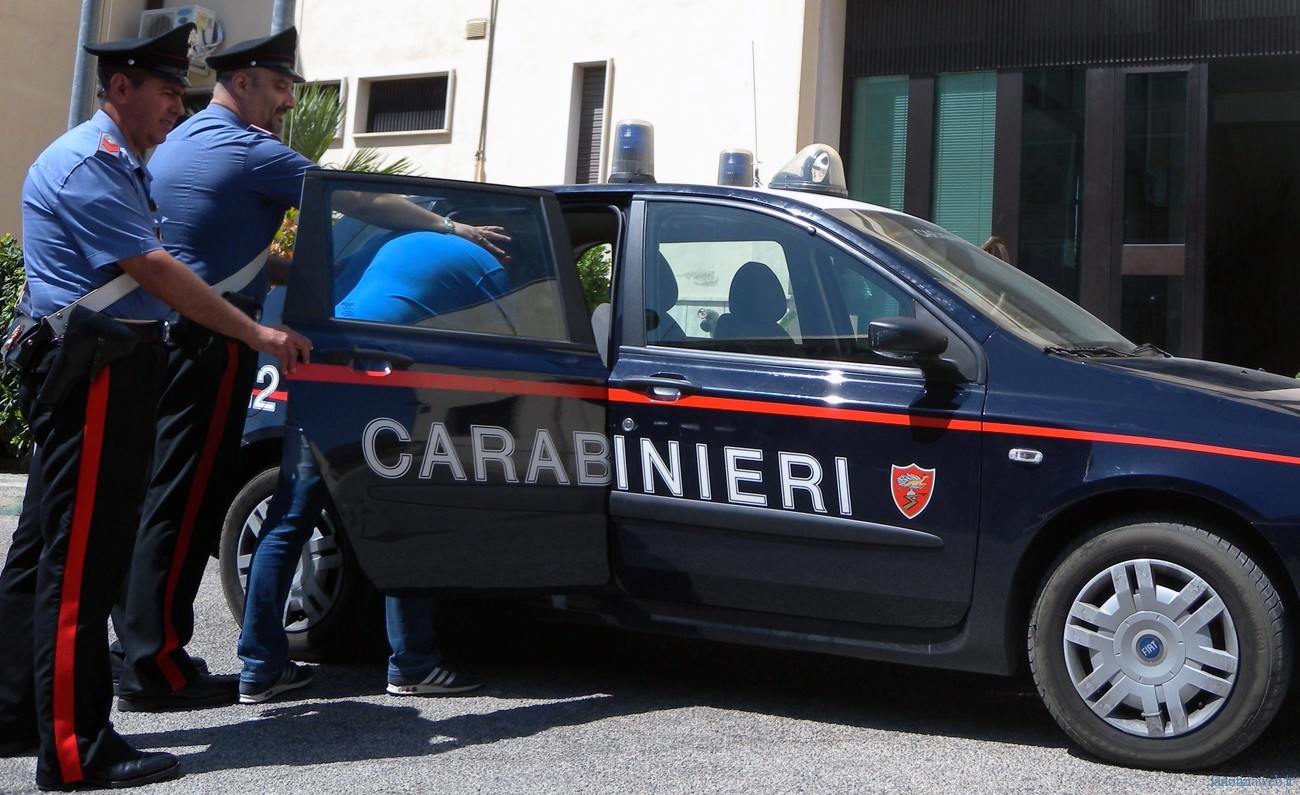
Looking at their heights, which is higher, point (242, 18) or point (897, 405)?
point (242, 18)

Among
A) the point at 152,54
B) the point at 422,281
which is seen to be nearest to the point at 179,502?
the point at 422,281

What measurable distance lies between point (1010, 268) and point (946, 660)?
1.48 m

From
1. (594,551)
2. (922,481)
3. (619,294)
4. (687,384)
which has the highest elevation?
(619,294)

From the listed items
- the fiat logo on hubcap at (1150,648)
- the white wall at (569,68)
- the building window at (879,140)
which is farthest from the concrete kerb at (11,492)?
the building window at (879,140)

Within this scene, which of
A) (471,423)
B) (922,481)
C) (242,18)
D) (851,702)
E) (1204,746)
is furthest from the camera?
(242,18)

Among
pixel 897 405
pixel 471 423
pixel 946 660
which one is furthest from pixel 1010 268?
pixel 471 423

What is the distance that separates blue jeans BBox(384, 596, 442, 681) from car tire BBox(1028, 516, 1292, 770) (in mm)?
1767

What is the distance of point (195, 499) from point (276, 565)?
0.30 m

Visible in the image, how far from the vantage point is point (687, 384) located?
388 cm

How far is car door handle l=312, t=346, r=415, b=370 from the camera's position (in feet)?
12.3

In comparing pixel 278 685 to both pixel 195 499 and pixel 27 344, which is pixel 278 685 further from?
pixel 27 344

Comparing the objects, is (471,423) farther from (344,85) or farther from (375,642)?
(344,85)

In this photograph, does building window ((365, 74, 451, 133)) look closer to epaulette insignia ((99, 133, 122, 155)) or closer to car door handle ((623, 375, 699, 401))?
car door handle ((623, 375, 699, 401))

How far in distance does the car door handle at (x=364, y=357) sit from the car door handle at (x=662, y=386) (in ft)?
2.17
